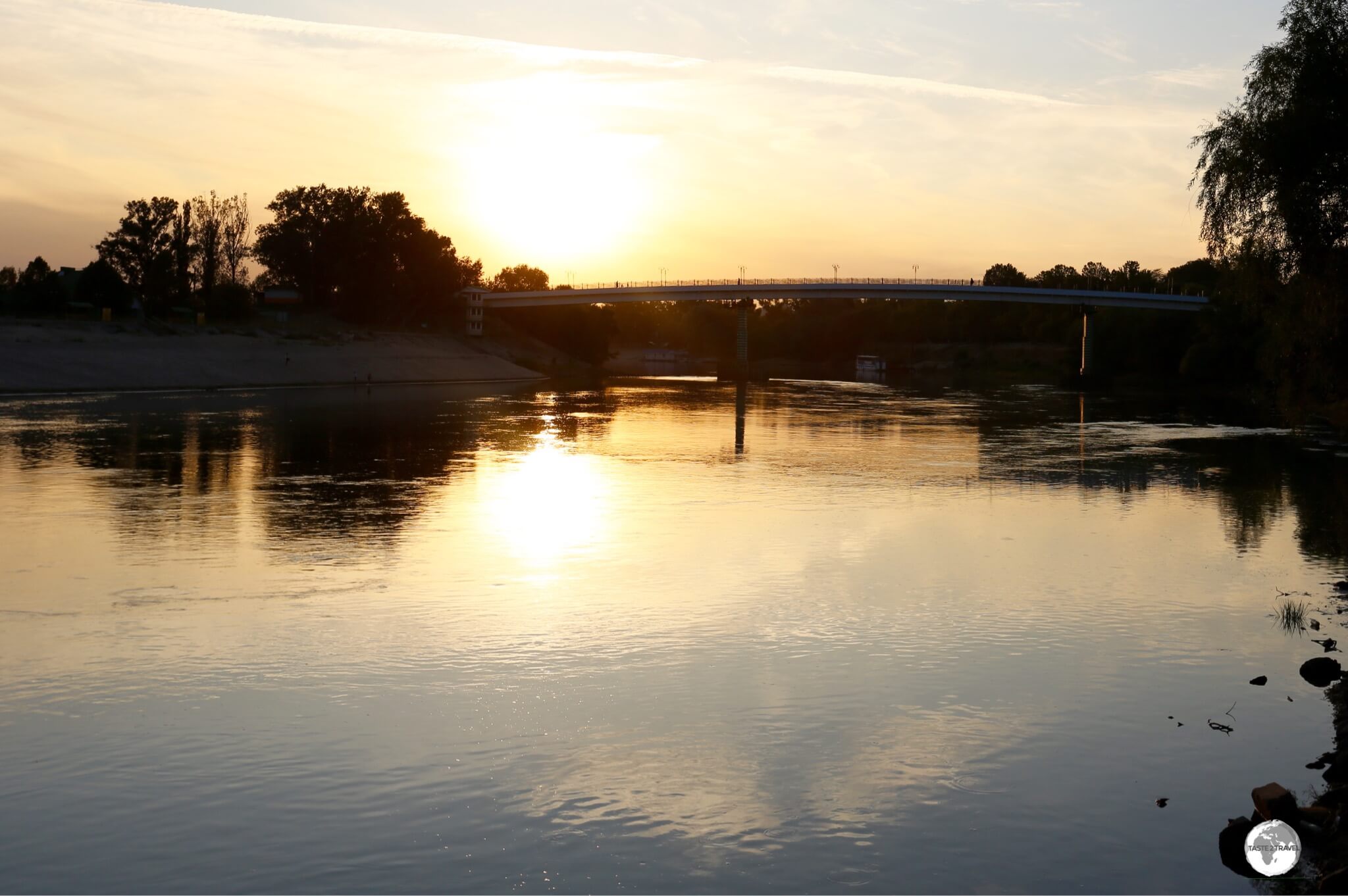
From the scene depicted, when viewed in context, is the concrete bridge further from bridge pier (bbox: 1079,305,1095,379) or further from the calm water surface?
the calm water surface

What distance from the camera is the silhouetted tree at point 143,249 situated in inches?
4815

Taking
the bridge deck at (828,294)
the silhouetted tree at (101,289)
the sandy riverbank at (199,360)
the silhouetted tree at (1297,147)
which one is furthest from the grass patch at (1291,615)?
the bridge deck at (828,294)

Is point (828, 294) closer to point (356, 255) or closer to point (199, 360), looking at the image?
point (356, 255)

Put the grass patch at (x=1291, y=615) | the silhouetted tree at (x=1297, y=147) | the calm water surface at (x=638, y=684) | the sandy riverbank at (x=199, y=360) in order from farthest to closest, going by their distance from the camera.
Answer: the sandy riverbank at (x=199, y=360)
the silhouetted tree at (x=1297, y=147)
the grass patch at (x=1291, y=615)
the calm water surface at (x=638, y=684)

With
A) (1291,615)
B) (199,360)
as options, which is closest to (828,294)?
(199,360)

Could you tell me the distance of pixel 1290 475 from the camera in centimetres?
4588

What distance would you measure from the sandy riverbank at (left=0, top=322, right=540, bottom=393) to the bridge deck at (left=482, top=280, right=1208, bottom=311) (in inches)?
1479

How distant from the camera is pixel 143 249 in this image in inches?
4884

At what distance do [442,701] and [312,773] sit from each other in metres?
2.83

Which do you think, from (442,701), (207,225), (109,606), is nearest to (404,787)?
(442,701)

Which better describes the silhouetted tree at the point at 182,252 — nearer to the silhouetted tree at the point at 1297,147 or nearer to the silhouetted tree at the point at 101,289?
the silhouetted tree at the point at 101,289

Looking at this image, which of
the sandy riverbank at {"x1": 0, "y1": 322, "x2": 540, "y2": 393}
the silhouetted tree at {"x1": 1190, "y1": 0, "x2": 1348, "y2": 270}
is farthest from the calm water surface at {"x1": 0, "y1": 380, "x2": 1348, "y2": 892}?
the sandy riverbank at {"x1": 0, "y1": 322, "x2": 540, "y2": 393}

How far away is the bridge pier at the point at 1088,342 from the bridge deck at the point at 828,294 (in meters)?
1.36

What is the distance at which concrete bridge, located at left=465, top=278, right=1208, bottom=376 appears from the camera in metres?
153
